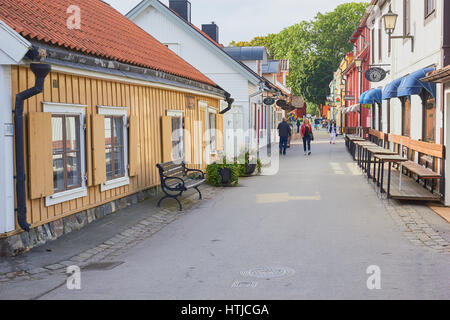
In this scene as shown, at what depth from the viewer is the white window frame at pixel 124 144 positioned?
988 cm

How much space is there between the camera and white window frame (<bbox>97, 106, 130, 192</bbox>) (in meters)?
9.88

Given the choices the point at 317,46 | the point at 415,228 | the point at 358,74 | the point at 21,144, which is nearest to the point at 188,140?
the point at 415,228

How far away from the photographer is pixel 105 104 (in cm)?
998

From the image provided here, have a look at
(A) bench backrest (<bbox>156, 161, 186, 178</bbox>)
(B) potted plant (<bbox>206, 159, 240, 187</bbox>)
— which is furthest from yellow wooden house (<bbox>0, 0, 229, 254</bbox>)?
(B) potted plant (<bbox>206, 159, 240, 187</bbox>)

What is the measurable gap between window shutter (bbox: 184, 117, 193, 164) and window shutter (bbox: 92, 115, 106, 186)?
5.33 m

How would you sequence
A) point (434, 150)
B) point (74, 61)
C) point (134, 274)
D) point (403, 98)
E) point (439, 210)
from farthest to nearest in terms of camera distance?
point (403, 98) → point (434, 150) → point (439, 210) → point (74, 61) → point (134, 274)

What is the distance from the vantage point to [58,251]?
7.53m

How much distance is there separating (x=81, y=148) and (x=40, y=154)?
149cm

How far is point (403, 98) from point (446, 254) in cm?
1126

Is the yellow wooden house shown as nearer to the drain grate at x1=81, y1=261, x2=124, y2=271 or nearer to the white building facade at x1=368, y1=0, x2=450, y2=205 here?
the drain grate at x1=81, y1=261, x2=124, y2=271

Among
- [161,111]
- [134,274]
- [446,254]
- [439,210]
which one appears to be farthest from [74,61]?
[439,210]

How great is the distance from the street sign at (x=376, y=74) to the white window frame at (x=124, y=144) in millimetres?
11379

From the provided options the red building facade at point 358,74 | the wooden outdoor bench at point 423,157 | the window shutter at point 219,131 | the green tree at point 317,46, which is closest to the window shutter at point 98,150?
the wooden outdoor bench at point 423,157

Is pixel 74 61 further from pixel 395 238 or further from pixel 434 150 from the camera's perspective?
pixel 434 150
